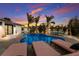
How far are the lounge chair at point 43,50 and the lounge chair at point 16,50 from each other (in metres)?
0.15

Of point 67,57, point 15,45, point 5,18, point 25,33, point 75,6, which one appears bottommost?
point 67,57

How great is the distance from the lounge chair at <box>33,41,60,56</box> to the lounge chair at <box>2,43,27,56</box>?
0.15 metres

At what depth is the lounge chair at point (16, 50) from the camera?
2.57 metres

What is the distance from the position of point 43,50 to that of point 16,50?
361 mm

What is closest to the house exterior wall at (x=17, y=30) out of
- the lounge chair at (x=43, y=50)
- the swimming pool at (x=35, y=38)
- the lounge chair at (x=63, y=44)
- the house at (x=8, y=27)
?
the house at (x=8, y=27)

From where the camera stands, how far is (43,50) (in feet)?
8.51

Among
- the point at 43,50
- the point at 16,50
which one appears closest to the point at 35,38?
the point at 43,50

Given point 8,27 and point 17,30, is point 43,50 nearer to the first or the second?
point 17,30

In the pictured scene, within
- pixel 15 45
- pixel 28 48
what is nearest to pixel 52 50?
pixel 28 48

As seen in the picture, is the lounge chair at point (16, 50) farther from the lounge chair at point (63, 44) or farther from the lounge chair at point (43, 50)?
the lounge chair at point (63, 44)

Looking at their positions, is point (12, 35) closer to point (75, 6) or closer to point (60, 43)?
point (60, 43)

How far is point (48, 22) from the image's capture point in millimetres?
2637

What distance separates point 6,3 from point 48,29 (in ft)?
2.19

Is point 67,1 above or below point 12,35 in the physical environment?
above
